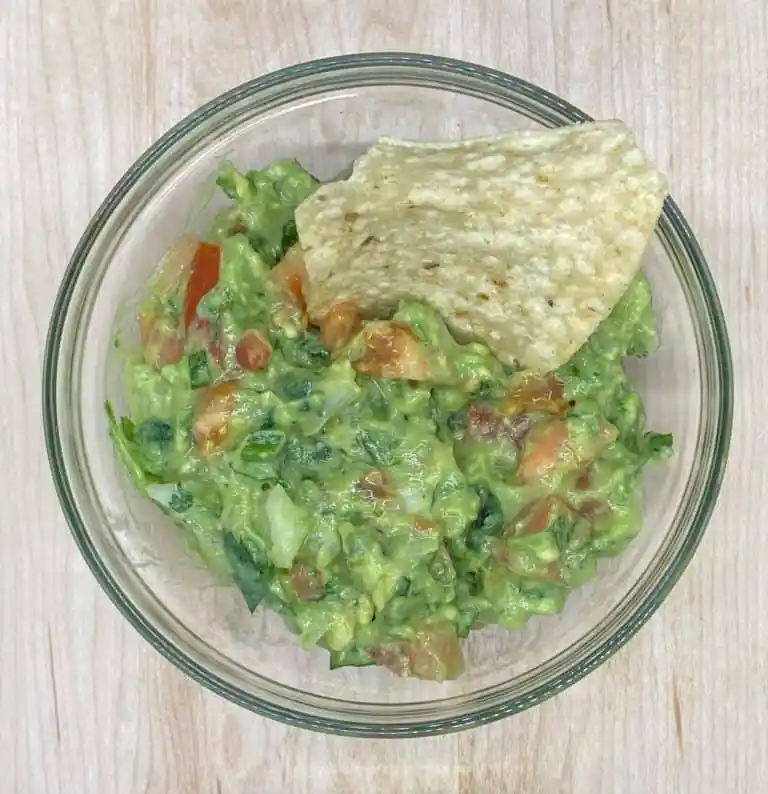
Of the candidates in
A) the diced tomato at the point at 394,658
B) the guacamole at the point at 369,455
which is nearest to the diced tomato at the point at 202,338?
the guacamole at the point at 369,455

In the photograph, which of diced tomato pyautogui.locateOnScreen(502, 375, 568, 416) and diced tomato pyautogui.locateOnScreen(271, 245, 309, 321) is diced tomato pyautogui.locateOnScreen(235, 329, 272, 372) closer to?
diced tomato pyautogui.locateOnScreen(271, 245, 309, 321)

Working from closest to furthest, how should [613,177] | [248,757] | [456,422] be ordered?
[613,177] → [456,422] → [248,757]

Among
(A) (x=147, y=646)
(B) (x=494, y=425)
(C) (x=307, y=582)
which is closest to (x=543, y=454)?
(B) (x=494, y=425)

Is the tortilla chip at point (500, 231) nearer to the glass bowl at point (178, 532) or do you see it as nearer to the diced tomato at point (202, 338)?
the diced tomato at point (202, 338)

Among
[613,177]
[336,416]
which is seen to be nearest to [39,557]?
[336,416]

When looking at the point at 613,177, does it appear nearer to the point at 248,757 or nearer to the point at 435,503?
the point at 435,503

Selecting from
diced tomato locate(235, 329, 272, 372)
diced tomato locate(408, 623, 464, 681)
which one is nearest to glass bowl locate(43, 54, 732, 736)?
diced tomato locate(408, 623, 464, 681)

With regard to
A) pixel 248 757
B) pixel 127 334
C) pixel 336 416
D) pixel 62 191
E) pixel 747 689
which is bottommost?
pixel 248 757
